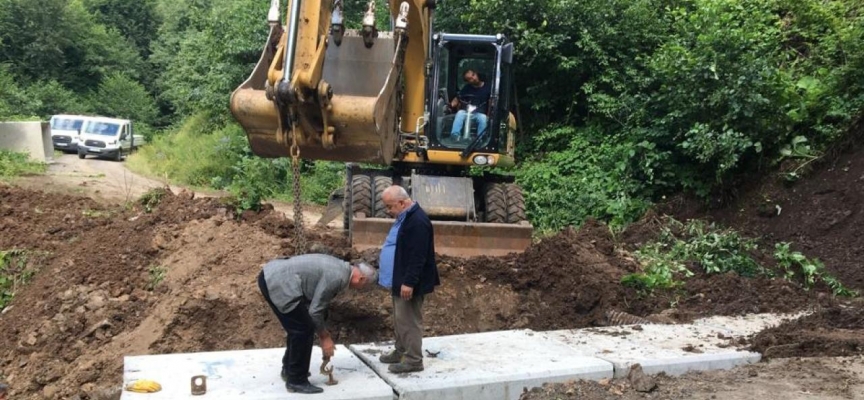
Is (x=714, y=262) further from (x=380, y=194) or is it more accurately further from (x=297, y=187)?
(x=297, y=187)

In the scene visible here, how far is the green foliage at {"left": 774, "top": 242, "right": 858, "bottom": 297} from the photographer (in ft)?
29.7

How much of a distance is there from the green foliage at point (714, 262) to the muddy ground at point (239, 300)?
0.23 metres

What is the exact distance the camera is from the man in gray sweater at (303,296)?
5051mm

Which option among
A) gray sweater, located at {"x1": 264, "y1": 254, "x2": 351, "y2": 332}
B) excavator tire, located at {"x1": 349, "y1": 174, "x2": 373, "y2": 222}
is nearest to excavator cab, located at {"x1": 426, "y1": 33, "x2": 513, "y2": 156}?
excavator tire, located at {"x1": 349, "y1": 174, "x2": 373, "y2": 222}

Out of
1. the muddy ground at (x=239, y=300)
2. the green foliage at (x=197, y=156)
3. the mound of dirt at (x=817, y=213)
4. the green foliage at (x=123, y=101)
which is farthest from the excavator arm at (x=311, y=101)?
the green foliage at (x=123, y=101)

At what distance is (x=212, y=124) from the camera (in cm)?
2780

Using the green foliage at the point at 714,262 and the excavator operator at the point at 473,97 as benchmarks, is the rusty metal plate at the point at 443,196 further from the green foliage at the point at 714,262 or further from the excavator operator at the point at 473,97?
the green foliage at the point at 714,262

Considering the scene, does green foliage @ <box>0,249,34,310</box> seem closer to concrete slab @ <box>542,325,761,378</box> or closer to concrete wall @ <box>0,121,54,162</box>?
concrete slab @ <box>542,325,761,378</box>

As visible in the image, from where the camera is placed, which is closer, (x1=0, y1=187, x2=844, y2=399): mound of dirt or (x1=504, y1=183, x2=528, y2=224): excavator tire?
(x1=0, y1=187, x2=844, y2=399): mound of dirt

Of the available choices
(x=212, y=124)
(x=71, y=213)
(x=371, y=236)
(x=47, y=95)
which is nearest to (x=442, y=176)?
(x=371, y=236)

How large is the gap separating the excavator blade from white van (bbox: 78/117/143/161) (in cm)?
2195

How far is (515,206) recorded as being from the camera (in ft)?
32.6

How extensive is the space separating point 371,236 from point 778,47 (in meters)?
8.48

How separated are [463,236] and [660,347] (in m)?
3.14
